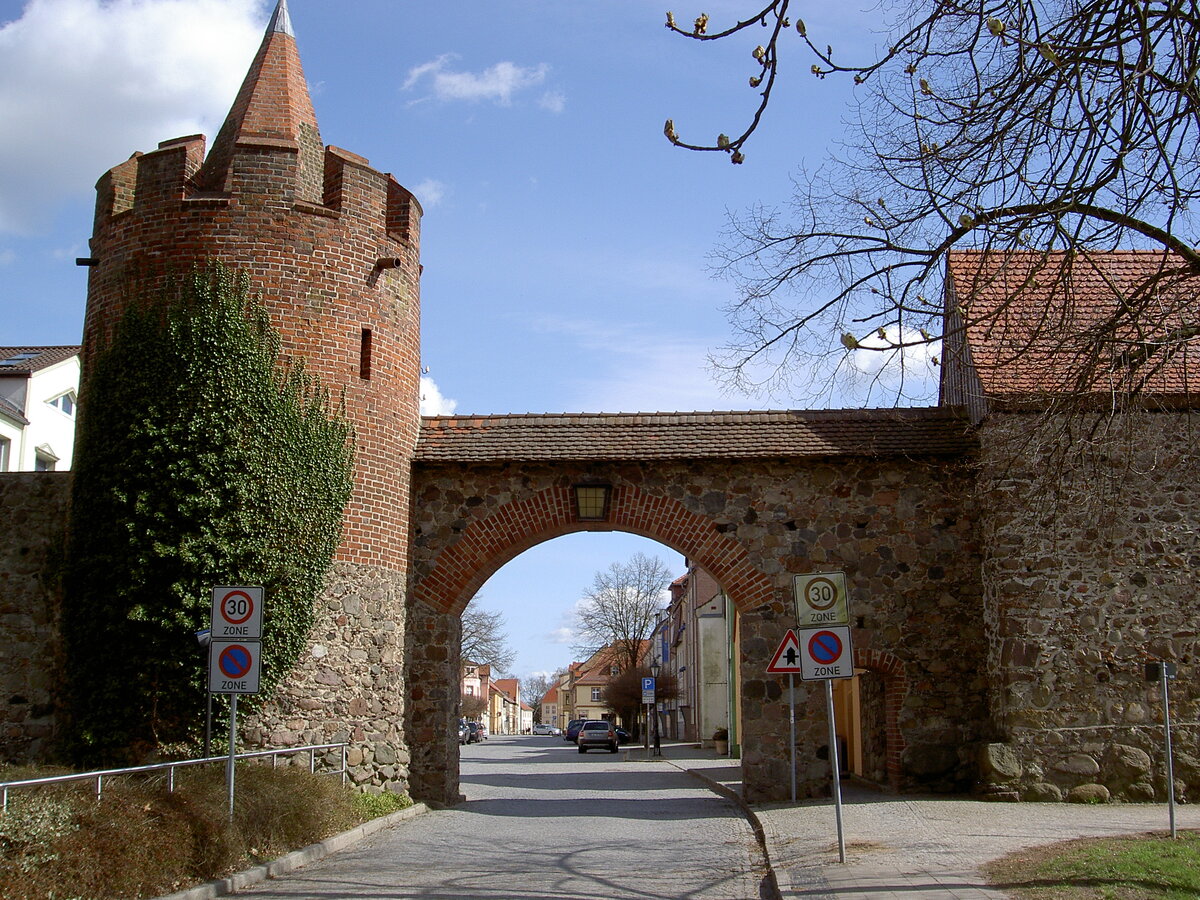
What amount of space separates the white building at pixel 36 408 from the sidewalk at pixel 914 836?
1135 inches

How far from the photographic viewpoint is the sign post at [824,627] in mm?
11250

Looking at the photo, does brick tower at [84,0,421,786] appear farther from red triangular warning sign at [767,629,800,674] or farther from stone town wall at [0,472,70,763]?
red triangular warning sign at [767,629,800,674]

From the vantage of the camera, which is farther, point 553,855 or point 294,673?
point 294,673

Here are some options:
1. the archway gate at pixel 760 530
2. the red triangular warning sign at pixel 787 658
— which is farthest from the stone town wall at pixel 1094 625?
the red triangular warning sign at pixel 787 658

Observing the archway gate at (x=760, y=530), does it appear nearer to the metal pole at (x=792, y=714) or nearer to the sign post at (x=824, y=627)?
the metal pole at (x=792, y=714)

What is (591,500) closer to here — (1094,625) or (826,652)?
(826,652)

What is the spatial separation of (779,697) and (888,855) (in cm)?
654

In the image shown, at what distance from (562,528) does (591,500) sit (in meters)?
0.74

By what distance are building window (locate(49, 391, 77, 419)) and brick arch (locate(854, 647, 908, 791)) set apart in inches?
1239

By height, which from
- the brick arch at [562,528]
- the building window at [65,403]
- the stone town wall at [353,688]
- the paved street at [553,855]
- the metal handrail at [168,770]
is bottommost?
the paved street at [553,855]

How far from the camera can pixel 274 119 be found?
1683 cm

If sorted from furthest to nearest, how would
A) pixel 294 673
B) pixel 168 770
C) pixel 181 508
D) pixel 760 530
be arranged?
pixel 760 530, pixel 294 673, pixel 181 508, pixel 168 770

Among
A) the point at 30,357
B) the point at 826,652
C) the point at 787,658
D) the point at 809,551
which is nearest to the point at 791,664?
the point at 787,658

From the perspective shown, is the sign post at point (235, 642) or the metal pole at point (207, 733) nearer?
the sign post at point (235, 642)
